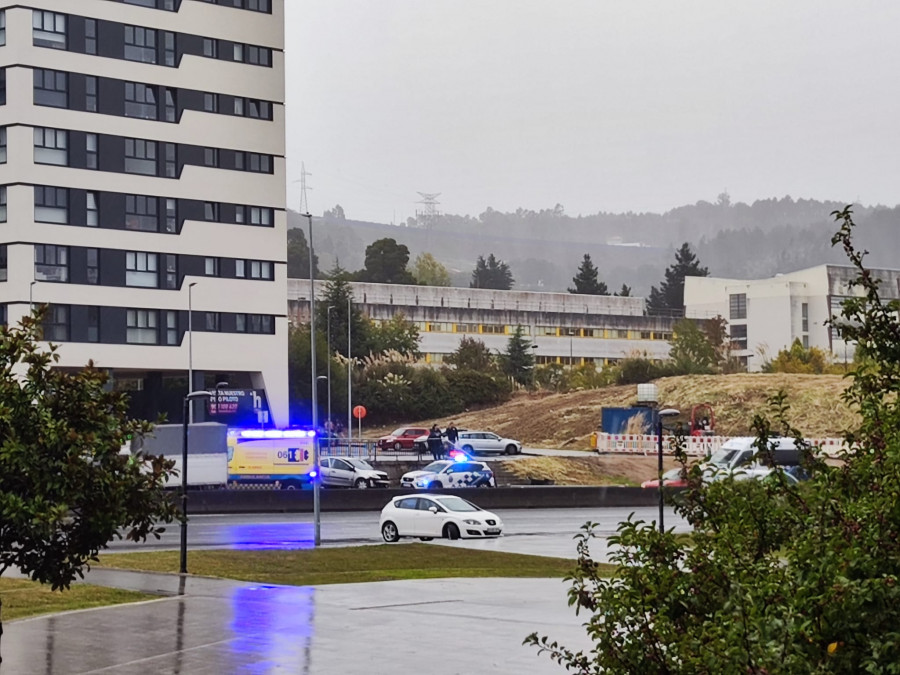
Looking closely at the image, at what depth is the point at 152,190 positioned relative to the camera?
6938 cm

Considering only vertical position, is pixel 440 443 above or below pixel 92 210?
below

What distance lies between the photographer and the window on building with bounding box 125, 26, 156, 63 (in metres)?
68.6

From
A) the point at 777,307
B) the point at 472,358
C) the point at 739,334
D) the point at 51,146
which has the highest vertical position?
the point at 51,146

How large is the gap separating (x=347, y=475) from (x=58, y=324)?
657 inches

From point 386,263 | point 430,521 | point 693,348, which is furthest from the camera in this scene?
point 386,263

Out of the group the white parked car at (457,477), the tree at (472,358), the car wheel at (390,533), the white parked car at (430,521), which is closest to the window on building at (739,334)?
the tree at (472,358)

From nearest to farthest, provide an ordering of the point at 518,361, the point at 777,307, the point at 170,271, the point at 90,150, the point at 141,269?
the point at 90,150, the point at 141,269, the point at 170,271, the point at 518,361, the point at 777,307

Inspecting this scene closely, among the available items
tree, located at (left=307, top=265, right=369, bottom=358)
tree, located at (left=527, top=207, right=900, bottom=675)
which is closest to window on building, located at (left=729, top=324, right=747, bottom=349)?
tree, located at (left=307, top=265, right=369, bottom=358)

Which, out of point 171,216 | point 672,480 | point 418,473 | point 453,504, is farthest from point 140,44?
point 453,504

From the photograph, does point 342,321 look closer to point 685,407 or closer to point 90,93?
point 685,407

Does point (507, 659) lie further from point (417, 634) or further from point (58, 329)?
point (58, 329)

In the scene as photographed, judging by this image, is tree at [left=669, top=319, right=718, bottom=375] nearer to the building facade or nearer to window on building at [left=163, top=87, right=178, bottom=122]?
the building facade

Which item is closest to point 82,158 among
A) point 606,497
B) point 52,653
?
point 606,497

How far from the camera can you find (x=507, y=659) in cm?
1897
